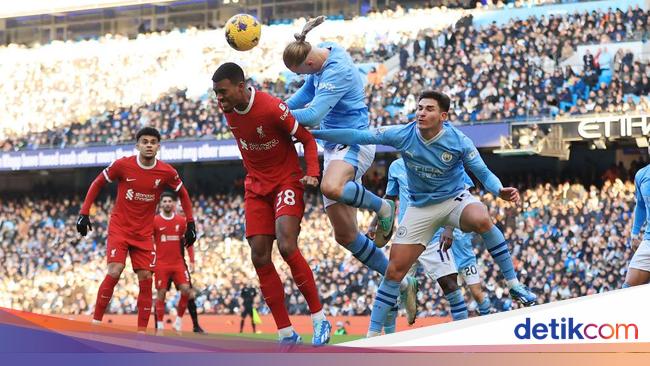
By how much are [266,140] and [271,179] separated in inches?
13.4

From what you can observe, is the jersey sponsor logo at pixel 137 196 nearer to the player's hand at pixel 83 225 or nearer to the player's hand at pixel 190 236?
the player's hand at pixel 190 236

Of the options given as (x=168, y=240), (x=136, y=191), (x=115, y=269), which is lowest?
(x=168, y=240)

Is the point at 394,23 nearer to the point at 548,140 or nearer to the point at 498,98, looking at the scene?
the point at 498,98

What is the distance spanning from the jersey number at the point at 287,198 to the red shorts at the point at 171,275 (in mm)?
8546

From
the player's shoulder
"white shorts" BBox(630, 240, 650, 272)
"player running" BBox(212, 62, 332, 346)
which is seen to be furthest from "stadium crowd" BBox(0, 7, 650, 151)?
"player running" BBox(212, 62, 332, 346)

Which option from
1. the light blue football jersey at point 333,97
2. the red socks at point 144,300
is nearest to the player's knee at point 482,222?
the light blue football jersey at point 333,97

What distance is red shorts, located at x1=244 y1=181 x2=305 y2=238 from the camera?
8695 mm

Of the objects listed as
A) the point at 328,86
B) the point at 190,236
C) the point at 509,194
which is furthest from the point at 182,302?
the point at 509,194

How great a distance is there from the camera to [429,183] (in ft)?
30.6

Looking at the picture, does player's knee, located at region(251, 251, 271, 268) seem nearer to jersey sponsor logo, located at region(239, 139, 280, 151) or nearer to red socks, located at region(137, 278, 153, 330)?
jersey sponsor logo, located at region(239, 139, 280, 151)

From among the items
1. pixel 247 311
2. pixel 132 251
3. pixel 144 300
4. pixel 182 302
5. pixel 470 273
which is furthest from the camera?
pixel 247 311

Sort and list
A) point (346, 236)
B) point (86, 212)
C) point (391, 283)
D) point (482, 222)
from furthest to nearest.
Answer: point (86, 212) < point (346, 236) < point (482, 222) < point (391, 283)

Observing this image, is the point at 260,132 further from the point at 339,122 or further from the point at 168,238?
the point at 168,238

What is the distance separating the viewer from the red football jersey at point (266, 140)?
28.8 ft
